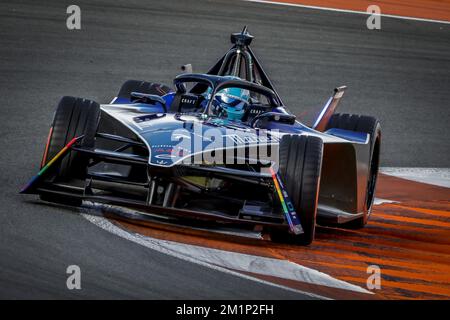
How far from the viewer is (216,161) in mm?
7242

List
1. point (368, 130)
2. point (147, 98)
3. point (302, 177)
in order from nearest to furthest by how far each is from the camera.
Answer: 1. point (302, 177)
2. point (147, 98)
3. point (368, 130)

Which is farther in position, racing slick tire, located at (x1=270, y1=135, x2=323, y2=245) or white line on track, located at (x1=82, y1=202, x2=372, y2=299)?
racing slick tire, located at (x1=270, y1=135, x2=323, y2=245)

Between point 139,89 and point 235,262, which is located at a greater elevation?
point 139,89

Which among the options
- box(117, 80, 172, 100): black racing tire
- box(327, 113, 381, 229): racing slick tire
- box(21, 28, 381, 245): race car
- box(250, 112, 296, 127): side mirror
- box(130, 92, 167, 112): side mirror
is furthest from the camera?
box(117, 80, 172, 100): black racing tire

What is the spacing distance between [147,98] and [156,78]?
19.8ft

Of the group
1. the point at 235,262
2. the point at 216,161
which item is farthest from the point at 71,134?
the point at 235,262

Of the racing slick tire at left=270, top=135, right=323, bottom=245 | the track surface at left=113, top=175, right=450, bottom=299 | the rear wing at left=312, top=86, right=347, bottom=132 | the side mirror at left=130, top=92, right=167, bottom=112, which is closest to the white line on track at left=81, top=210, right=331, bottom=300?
the track surface at left=113, top=175, right=450, bottom=299

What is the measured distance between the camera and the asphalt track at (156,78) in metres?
5.60

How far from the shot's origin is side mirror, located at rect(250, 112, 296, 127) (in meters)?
8.23

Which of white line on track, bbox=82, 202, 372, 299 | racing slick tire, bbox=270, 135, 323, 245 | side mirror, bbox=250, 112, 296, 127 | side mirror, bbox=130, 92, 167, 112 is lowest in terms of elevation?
white line on track, bbox=82, 202, 372, 299

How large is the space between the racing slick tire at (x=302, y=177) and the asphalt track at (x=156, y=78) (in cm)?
132

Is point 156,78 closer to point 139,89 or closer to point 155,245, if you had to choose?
point 139,89

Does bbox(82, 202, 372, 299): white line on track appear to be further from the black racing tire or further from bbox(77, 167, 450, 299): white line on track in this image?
the black racing tire
